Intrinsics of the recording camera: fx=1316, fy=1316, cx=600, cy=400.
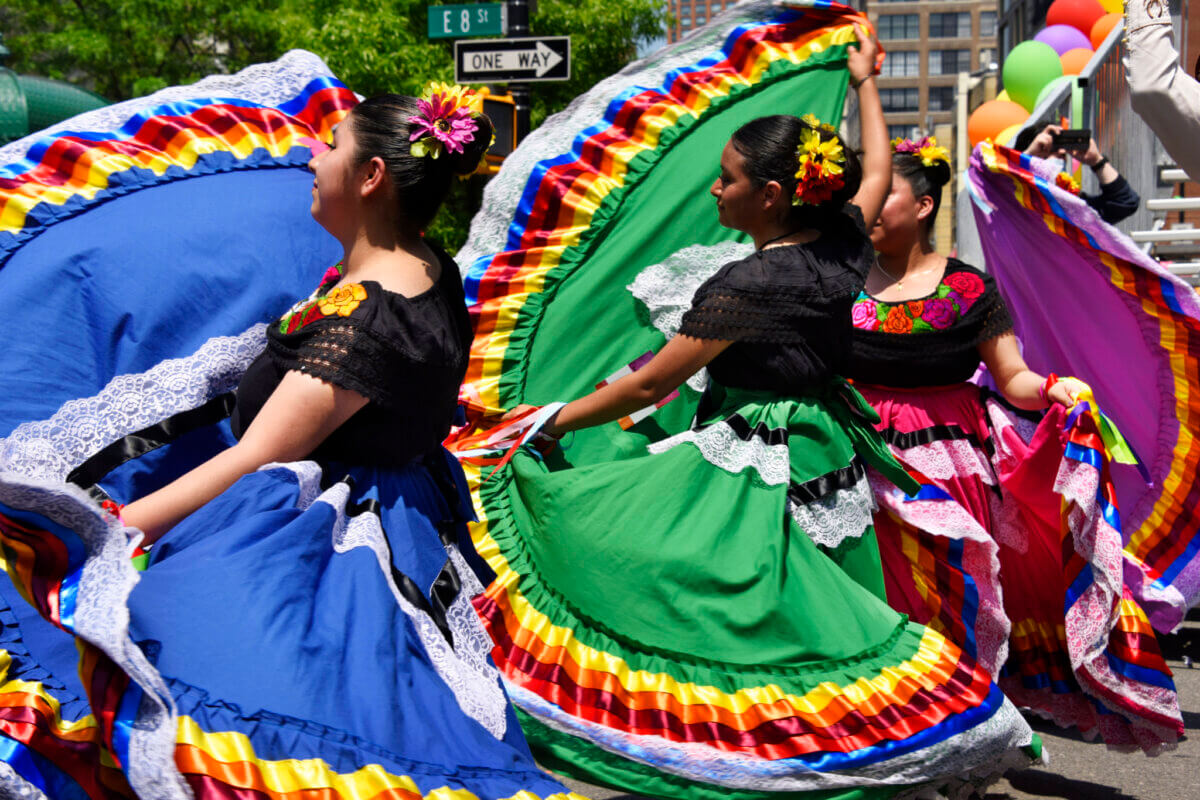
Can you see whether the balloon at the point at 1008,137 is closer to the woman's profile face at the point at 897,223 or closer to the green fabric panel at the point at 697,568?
the woman's profile face at the point at 897,223

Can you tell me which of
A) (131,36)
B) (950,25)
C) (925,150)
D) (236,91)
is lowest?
(925,150)

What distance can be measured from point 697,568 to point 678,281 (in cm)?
124

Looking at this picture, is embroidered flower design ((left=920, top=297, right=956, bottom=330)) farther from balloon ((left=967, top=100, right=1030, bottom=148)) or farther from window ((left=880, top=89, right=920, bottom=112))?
window ((left=880, top=89, right=920, bottom=112))

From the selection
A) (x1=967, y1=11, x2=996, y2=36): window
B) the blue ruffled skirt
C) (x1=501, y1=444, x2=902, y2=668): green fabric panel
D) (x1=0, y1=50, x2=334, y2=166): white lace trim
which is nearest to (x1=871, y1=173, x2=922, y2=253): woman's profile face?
(x1=501, y1=444, x2=902, y2=668): green fabric panel

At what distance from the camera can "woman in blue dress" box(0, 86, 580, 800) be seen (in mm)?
1849

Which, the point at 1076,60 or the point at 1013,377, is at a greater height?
the point at 1076,60

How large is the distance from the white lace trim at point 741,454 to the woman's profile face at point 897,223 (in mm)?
1374

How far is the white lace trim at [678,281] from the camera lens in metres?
3.96

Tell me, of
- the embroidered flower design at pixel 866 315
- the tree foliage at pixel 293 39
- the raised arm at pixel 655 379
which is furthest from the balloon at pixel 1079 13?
the raised arm at pixel 655 379

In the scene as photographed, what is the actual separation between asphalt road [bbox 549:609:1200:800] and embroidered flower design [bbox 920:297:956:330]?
57.6 inches

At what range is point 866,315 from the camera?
167 inches

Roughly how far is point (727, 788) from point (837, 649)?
0.39 metres

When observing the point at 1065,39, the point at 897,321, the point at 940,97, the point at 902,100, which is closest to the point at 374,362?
the point at 897,321

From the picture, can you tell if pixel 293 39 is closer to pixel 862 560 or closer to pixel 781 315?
pixel 781 315
